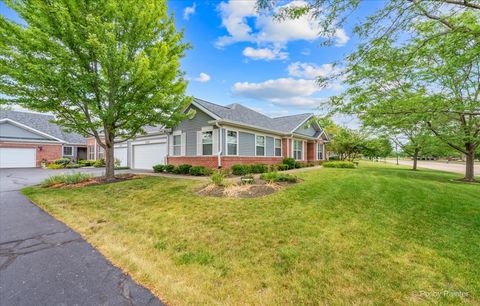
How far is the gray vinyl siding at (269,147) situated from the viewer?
16969 millimetres

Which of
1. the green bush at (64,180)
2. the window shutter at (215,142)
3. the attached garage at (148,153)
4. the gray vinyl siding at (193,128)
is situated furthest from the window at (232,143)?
the green bush at (64,180)

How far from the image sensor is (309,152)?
23688 mm

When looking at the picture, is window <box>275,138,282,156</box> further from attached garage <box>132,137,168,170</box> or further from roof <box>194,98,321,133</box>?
attached garage <box>132,137,168,170</box>

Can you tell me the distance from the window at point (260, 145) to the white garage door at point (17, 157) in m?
25.4

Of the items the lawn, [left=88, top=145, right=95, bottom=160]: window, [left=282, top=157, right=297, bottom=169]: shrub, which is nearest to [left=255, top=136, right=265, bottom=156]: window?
[left=282, top=157, right=297, bottom=169]: shrub

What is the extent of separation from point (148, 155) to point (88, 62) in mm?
9918

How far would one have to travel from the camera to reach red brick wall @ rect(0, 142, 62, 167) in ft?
76.3

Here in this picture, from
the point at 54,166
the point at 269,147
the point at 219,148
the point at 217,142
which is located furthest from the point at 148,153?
the point at 54,166

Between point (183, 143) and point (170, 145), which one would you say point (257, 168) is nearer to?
point (183, 143)

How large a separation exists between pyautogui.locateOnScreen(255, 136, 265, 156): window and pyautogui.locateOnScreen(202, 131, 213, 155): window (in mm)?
3673

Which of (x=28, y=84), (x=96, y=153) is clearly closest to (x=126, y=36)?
(x=28, y=84)

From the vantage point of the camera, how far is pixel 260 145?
16406 mm

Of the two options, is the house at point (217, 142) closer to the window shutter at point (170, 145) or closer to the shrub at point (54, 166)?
the window shutter at point (170, 145)

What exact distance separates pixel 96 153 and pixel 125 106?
72.9 feet
